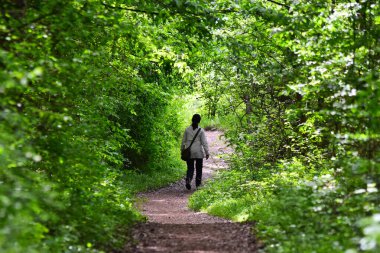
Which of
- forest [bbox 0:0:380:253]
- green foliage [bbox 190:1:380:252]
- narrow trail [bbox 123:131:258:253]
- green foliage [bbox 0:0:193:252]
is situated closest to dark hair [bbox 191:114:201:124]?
green foliage [bbox 190:1:380:252]

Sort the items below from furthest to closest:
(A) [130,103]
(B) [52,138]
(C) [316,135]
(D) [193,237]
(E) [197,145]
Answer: (E) [197,145] → (A) [130,103] → (C) [316,135] → (D) [193,237] → (B) [52,138]

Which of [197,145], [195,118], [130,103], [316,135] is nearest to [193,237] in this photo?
[316,135]

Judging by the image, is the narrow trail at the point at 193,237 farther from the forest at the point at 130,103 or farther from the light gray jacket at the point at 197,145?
the light gray jacket at the point at 197,145

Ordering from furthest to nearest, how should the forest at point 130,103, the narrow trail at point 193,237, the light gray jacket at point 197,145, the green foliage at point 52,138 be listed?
1. the light gray jacket at point 197,145
2. the narrow trail at point 193,237
3. the forest at point 130,103
4. the green foliage at point 52,138

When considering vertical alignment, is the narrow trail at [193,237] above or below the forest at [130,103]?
below

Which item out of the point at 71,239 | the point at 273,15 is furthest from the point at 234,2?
the point at 71,239

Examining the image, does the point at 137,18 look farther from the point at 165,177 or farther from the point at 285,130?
the point at 165,177

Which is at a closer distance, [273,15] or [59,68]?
[59,68]

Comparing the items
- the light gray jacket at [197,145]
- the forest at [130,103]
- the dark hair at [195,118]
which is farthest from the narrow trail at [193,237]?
the dark hair at [195,118]

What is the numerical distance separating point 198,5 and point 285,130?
5.43 meters

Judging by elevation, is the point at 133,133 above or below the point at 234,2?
below

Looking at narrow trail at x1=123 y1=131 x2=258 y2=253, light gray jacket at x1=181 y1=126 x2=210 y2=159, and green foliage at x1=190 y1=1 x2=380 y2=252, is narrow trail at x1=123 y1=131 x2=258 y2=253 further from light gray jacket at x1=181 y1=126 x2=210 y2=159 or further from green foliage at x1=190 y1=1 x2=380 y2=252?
light gray jacket at x1=181 y1=126 x2=210 y2=159

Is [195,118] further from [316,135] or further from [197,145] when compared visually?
[316,135]

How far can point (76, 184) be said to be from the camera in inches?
315
